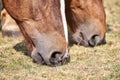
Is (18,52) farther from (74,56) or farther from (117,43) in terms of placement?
(117,43)

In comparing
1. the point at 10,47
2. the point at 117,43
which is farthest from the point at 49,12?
the point at 117,43

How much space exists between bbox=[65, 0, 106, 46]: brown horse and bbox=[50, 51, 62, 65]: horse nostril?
2.99 feet

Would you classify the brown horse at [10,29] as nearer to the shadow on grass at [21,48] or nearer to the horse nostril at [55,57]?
the shadow on grass at [21,48]

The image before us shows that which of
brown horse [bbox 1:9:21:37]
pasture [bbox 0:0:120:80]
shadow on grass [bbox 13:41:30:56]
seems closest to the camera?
pasture [bbox 0:0:120:80]

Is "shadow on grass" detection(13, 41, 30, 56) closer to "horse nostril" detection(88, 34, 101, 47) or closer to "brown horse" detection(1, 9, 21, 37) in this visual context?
"brown horse" detection(1, 9, 21, 37)

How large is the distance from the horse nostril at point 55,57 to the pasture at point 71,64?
0.08 m

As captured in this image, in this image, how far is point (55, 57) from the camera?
3588 millimetres

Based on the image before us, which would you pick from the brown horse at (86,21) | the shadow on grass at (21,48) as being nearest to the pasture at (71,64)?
the shadow on grass at (21,48)

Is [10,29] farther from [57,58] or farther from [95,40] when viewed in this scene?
[57,58]

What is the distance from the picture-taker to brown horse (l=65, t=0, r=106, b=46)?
4414mm

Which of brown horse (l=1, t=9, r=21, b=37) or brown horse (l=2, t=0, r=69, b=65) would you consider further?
brown horse (l=1, t=9, r=21, b=37)

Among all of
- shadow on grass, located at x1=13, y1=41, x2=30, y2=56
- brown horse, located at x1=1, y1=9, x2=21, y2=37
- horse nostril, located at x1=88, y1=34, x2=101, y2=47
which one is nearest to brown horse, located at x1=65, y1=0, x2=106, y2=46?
horse nostril, located at x1=88, y1=34, x2=101, y2=47

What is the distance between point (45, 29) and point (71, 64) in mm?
492

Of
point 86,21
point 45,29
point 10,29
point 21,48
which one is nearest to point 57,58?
point 45,29
